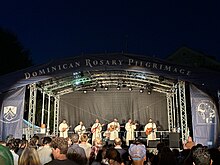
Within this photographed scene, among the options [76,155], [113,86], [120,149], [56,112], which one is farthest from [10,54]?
[76,155]

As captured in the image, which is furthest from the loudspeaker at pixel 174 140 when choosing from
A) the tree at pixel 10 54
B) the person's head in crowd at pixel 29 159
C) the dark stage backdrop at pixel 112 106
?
the tree at pixel 10 54

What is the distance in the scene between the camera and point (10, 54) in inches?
1074

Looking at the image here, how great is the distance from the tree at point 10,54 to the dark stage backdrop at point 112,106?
866 centimetres

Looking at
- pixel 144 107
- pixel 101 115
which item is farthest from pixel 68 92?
pixel 144 107

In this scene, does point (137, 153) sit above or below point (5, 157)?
below

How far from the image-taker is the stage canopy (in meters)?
12.0

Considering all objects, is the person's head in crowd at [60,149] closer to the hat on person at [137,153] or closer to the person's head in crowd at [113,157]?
the person's head in crowd at [113,157]

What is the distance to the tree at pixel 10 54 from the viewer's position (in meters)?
26.1

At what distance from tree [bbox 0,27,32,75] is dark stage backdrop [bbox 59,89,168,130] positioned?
341 inches

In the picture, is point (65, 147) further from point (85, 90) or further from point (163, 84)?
point (85, 90)

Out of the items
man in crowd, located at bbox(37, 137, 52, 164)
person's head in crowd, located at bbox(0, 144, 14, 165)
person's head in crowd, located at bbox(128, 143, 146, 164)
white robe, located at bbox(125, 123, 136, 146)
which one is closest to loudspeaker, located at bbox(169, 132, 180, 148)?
white robe, located at bbox(125, 123, 136, 146)

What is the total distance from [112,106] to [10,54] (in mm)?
12276

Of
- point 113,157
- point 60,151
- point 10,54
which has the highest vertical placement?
point 10,54

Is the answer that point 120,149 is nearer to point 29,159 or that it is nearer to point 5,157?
point 29,159
